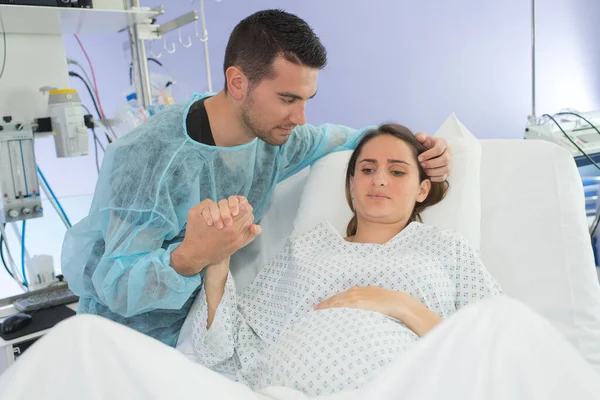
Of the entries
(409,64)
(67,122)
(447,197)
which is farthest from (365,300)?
(409,64)

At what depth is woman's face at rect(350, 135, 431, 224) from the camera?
64.9 inches

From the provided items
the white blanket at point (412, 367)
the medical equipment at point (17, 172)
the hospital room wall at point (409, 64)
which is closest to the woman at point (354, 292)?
the white blanket at point (412, 367)

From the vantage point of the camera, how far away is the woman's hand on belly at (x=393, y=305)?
4.38ft

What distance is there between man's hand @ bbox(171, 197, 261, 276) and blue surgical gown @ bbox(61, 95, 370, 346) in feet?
0.17

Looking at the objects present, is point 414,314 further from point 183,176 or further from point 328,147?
point 328,147

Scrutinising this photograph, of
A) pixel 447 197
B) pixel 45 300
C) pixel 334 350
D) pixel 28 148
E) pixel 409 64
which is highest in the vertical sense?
pixel 409 64

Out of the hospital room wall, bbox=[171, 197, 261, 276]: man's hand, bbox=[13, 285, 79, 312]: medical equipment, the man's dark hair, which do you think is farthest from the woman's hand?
the hospital room wall

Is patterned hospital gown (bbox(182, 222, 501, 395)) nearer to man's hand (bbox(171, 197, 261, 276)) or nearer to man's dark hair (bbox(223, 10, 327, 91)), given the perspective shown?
man's hand (bbox(171, 197, 261, 276))

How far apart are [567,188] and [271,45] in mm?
977

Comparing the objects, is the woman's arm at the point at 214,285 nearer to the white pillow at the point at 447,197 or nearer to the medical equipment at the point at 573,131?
the white pillow at the point at 447,197

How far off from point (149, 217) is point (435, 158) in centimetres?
A: 84

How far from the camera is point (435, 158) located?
1.75 m

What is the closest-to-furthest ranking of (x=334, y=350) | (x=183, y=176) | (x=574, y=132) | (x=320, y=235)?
(x=334, y=350), (x=183, y=176), (x=320, y=235), (x=574, y=132)

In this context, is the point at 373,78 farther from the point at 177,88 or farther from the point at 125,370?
the point at 125,370
